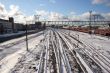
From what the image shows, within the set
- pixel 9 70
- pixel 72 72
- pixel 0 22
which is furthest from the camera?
pixel 0 22

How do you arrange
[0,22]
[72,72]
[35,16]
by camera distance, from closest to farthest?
[72,72] < [0,22] < [35,16]

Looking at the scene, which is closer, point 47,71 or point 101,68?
point 47,71

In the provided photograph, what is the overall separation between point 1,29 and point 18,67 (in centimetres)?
5546

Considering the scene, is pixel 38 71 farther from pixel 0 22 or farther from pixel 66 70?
pixel 0 22

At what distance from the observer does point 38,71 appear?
1273 centimetres

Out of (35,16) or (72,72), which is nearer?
(72,72)

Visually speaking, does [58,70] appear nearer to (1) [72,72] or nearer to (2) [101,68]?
(1) [72,72]

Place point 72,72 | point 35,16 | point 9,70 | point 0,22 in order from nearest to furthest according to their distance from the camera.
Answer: point 72,72 → point 9,70 → point 0,22 → point 35,16

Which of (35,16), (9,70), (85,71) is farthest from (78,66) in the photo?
(35,16)

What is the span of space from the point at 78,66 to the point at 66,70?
1.70 metres

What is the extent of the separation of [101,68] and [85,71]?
5.42ft

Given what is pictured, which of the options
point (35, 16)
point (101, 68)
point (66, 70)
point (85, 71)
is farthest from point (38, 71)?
point (35, 16)

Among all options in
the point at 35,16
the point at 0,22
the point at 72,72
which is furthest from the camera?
the point at 35,16

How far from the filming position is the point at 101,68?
547 inches
